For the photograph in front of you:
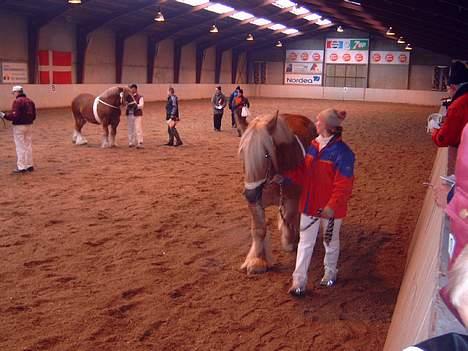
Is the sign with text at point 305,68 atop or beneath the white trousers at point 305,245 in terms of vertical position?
atop

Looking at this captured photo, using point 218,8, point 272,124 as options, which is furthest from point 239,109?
point 218,8

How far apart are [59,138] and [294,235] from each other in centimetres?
1059

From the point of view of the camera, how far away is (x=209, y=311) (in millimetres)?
4258

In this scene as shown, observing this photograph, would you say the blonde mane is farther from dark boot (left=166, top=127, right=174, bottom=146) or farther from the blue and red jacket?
dark boot (left=166, top=127, right=174, bottom=146)

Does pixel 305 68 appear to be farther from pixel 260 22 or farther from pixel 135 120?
pixel 135 120

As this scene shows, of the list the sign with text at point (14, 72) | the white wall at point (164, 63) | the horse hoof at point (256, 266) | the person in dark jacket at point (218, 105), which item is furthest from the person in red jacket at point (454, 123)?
the white wall at point (164, 63)

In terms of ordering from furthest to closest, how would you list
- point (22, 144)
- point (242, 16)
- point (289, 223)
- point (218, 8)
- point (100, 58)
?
point (242, 16) → point (218, 8) → point (100, 58) → point (22, 144) → point (289, 223)

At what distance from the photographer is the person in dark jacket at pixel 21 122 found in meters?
9.47

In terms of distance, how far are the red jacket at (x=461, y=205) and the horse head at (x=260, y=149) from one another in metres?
2.71

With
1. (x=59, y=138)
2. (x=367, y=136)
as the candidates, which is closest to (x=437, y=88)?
(x=367, y=136)

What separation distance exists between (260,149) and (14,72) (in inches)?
832

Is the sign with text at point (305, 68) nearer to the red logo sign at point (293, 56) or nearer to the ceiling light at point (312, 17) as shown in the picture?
the red logo sign at point (293, 56)

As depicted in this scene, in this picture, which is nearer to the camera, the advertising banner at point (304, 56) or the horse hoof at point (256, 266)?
the horse hoof at point (256, 266)

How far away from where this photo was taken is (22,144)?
31.5 feet
